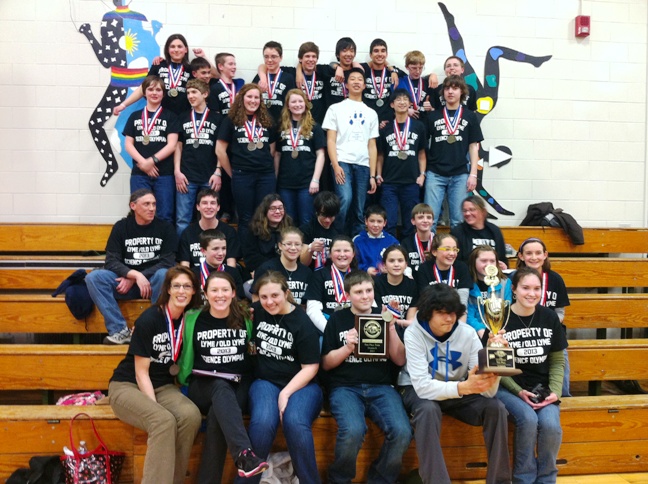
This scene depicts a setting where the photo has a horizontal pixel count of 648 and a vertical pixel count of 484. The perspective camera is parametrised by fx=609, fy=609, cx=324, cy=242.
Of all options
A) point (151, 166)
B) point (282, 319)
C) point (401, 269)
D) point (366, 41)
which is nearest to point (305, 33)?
point (366, 41)

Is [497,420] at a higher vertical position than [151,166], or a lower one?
lower

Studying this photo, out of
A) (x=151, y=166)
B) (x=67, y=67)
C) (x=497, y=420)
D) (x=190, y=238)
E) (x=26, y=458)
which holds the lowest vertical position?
(x=26, y=458)

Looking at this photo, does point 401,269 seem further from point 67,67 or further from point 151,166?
point 67,67

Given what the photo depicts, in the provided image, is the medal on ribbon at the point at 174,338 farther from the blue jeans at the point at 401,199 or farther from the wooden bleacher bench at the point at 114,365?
the blue jeans at the point at 401,199

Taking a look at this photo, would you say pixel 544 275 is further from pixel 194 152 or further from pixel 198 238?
pixel 194 152

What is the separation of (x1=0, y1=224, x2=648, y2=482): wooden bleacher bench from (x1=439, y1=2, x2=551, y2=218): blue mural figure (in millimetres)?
1265

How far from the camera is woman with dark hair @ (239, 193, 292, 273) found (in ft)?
14.8

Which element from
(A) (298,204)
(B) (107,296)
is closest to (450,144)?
(A) (298,204)

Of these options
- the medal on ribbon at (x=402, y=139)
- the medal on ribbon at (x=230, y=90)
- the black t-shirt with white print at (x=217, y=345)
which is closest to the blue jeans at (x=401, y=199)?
the medal on ribbon at (x=402, y=139)

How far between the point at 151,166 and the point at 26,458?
2.52m

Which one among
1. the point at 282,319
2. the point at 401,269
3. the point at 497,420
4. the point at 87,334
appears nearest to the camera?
the point at 497,420

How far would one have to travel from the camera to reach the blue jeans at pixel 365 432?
3125 mm

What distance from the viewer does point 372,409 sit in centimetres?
330

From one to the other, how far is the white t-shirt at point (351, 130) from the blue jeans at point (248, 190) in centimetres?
67
